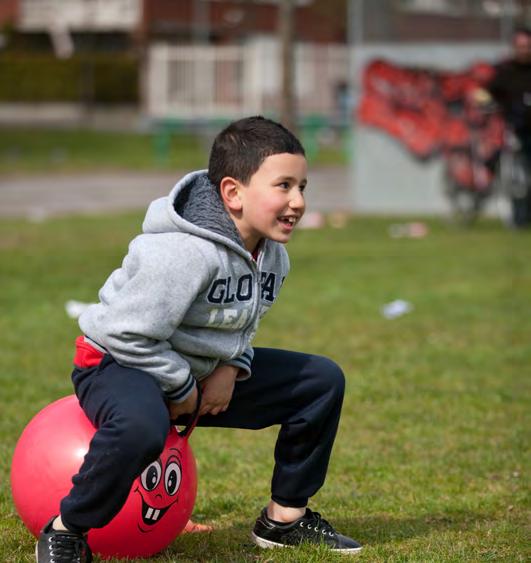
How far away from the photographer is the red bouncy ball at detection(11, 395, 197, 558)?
14.4 feet

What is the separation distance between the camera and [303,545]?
4656mm

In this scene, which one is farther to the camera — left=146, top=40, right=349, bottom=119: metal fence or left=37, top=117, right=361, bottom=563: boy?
left=146, top=40, right=349, bottom=119: metal fence

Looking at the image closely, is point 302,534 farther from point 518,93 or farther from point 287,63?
point 287,63

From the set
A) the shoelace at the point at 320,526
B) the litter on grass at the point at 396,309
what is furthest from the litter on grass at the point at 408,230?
the shoelace at the point at 320,526

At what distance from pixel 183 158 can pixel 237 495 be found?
82.8ft

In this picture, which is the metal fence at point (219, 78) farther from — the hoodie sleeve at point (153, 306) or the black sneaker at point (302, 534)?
the hoodie sleeve at point (153, 306)

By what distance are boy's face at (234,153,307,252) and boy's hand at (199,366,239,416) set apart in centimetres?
48

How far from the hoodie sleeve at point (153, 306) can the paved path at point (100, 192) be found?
541 inches

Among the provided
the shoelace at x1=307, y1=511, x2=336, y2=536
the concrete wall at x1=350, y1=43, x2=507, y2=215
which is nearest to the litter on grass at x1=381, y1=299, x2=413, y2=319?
the shoelace at x1=307, y1=511, x2=336, y2=536

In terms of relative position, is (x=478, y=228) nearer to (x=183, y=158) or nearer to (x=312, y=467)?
(x=312, y=467)

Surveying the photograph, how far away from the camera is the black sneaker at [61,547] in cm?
419

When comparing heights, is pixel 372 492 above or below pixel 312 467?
below

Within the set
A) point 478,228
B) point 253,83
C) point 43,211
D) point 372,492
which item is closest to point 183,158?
point 253,83

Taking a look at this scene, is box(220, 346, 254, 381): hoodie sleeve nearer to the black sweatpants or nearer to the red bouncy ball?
the black sweatpants
